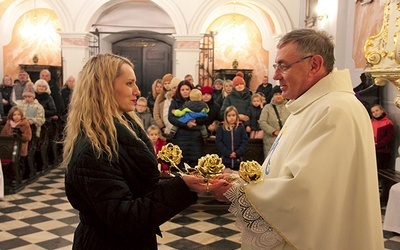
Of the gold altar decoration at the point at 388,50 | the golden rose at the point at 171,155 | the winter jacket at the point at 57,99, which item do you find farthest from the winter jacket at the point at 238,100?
the golden rose at the point at 171,155

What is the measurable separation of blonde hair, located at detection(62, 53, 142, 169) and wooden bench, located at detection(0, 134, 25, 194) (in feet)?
19.4

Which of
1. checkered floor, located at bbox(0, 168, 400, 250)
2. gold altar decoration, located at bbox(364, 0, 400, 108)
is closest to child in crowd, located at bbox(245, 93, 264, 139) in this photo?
checkered floor, located at bbox(0, 168, 400, 250)

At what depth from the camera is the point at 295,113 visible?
2473 mm

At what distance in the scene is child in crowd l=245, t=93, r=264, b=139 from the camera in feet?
26.1

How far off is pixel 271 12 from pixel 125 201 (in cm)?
1298

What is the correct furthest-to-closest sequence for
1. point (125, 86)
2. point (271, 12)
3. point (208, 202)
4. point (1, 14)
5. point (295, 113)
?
1. point (1, 14)
2. point (271, 12)
3. point (208, 202)
4. point (295, 113)
5. point (125, 86)

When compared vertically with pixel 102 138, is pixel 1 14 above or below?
above

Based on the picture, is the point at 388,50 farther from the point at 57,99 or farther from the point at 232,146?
the point at 57,99

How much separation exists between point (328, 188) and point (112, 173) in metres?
0.90

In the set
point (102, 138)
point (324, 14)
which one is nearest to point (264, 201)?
point (102, 138)

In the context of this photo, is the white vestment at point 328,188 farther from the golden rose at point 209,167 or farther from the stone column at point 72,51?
the stone column at point 72,51

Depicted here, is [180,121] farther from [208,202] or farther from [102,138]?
[102,138]

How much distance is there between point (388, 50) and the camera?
6023 millimetres

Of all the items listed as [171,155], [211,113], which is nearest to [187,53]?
[211,113]
